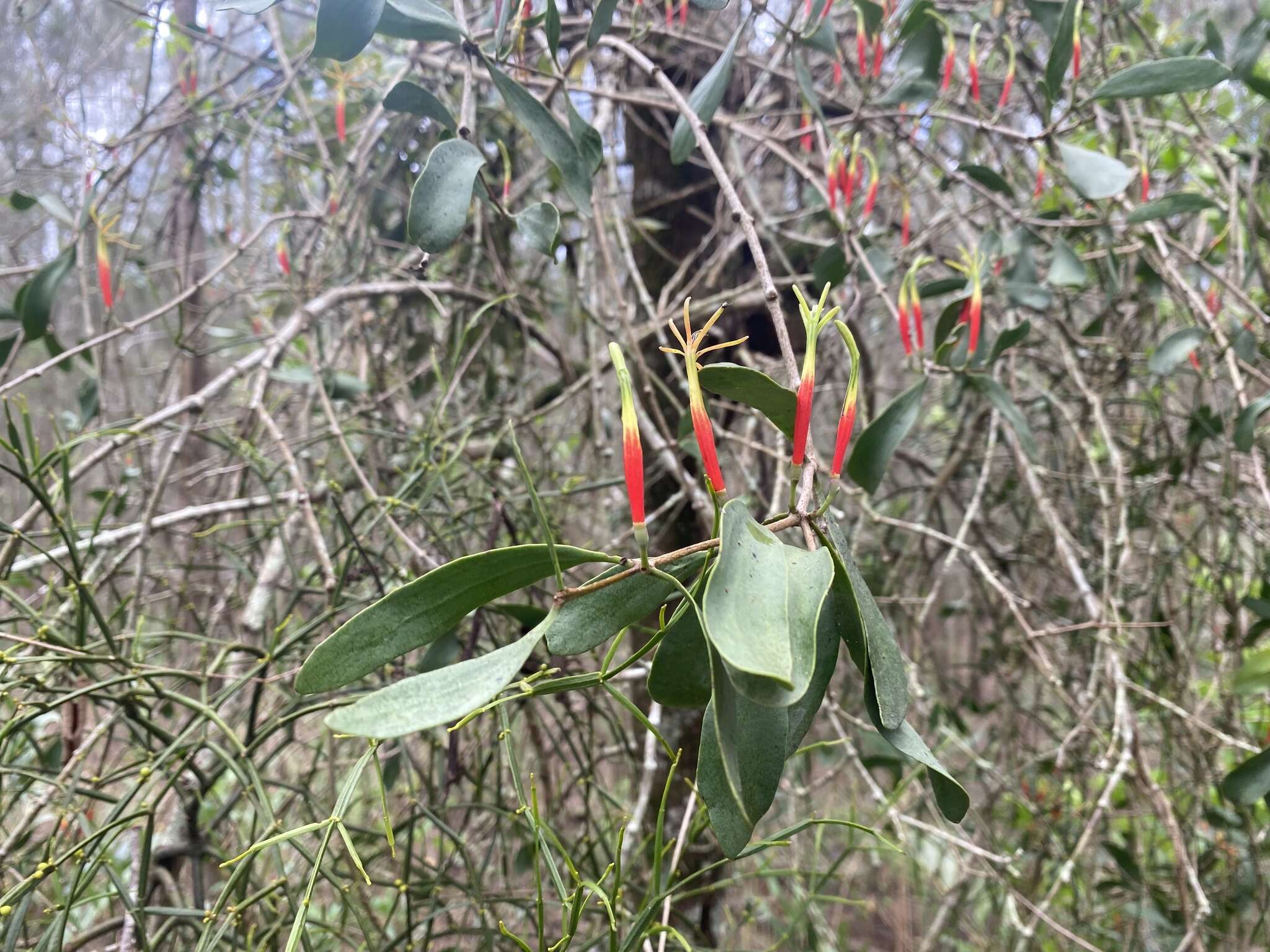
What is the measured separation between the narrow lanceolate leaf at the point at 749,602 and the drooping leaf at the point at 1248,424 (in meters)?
0.71

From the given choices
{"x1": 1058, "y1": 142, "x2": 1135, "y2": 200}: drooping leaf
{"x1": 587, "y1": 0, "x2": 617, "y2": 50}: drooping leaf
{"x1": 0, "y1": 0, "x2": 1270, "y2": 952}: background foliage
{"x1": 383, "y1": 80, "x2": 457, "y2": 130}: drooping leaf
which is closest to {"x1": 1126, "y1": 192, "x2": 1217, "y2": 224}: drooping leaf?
{"x1": 0, "y1": 0, "x2": 1270, "y2": 952}: background foliage

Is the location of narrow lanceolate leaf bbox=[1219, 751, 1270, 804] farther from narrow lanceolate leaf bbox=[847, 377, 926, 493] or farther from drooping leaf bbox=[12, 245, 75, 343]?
drooping leaf bbox=[12, 245, 75, 343]

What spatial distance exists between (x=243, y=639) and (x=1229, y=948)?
1392 mm

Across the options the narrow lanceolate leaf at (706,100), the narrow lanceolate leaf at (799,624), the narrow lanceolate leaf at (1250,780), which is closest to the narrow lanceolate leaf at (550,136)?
the narrow lanceolate leaf at (706,100)

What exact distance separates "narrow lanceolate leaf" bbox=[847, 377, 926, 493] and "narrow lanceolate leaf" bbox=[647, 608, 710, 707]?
214 millimetres

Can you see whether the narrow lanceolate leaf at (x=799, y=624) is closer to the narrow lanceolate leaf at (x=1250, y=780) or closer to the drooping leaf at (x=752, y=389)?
the drooping leaf at (x=752, y=389)

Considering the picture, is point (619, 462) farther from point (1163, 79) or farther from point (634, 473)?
point (634, 473)

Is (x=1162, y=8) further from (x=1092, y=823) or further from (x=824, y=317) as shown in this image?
(x=824, y=317)

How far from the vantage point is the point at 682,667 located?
1.15 feet

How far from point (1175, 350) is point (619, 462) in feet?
2.65

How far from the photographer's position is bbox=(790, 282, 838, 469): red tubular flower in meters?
0.31

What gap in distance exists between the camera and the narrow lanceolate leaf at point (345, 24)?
1.44 feet

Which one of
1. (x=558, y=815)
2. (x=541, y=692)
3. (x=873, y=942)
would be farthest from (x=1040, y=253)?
(x=873, y=942)

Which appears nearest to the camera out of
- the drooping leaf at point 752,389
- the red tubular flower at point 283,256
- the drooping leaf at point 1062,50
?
the drooping leaf at point 752,389
